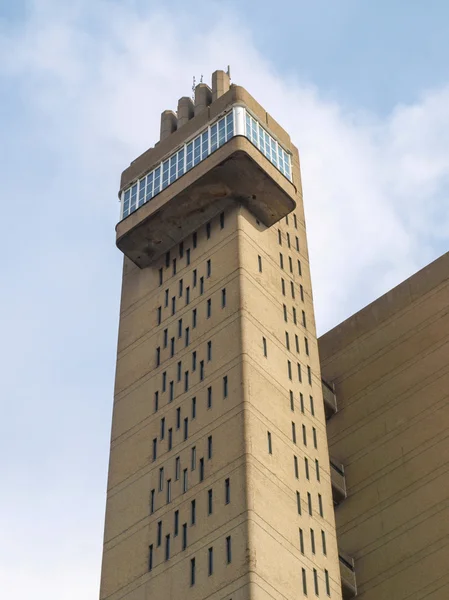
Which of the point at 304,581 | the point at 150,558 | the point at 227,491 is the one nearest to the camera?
the point at 304,581

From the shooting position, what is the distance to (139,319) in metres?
73.4

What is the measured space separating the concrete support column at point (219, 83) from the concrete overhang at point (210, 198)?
8980 millimetres

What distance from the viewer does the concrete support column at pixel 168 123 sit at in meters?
81.8

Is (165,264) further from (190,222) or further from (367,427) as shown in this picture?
(367,427)

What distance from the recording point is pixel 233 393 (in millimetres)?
62531

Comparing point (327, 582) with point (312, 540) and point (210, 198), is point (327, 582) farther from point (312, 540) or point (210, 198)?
point (210, 198)

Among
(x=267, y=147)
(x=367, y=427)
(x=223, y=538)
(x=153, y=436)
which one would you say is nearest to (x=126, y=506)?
(x=153, y=436)

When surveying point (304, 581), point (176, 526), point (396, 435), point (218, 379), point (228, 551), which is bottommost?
point (304, 581)

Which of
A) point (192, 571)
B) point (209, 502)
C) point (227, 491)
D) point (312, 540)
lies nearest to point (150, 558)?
point (192, 571)

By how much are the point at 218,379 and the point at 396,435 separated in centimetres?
1355

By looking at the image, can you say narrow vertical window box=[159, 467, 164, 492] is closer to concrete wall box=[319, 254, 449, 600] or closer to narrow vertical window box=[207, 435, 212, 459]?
narrow vertical window box=[207, 435, 212, 459]

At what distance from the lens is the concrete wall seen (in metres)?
66.1

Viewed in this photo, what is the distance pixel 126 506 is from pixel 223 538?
8.76 meters

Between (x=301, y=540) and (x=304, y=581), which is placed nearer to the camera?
(x=304, y=581)
